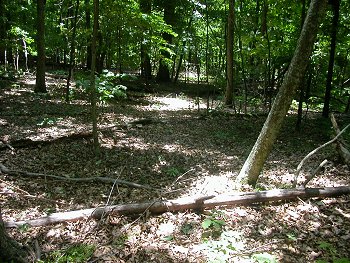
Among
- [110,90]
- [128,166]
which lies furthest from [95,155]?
[110,90]

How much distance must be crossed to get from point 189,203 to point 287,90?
8.66 ft

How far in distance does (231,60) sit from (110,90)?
6737mm

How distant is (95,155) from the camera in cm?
802

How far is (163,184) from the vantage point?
263 inches

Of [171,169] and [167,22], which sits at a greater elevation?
[167,22]

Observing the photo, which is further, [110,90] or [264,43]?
[264,43]

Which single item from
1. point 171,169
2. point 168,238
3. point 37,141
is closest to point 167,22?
point 37,141

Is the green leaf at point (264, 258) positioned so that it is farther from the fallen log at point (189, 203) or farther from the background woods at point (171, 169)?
the fallen log at point (189, 203)

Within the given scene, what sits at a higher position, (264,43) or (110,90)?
(264,43)

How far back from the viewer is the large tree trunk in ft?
16.9

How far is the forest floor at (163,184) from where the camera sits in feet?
14.3

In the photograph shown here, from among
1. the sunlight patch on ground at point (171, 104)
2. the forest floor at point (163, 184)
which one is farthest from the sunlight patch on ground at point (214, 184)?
the sunlight patch on ground at point (171, 104)

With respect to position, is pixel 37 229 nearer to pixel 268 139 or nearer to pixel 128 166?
pixel 128 166

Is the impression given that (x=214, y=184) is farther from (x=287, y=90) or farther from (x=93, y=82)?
(x=93, y=82)
